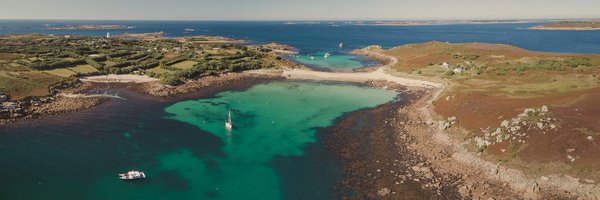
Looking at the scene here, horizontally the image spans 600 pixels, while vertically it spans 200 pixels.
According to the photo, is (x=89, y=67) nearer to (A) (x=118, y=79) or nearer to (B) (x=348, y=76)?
(A) (x=118, y=79)

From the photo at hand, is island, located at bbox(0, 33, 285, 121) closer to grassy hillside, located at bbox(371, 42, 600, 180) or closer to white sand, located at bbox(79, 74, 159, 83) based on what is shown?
white sand, located at bbox(79, 74, 159, 83)

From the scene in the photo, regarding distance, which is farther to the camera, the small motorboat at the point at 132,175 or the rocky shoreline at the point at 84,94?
the rocky shoreline at the point at 84,94

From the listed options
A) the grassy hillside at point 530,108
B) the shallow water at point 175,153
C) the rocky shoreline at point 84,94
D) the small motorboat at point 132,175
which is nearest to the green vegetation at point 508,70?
the grassy hillside at point 530,108

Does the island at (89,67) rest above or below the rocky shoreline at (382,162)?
above

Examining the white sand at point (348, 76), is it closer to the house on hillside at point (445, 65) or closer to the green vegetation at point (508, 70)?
the green vegetation at point (508, 70)

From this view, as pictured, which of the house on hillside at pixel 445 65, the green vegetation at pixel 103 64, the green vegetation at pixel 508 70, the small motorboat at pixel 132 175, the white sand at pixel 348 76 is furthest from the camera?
the house on hillside at pixel 445 65

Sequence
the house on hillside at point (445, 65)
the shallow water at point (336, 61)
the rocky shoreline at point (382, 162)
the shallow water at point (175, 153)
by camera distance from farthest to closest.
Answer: the shallow water at point (336, 61)
the house on hillside at point (445, 65)
the shallow water at point (175, 153)
the rocky shoreline at point (382, 162)

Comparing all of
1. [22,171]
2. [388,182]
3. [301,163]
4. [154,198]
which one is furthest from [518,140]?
[22,171]

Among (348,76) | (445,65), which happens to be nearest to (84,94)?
(348,76)
